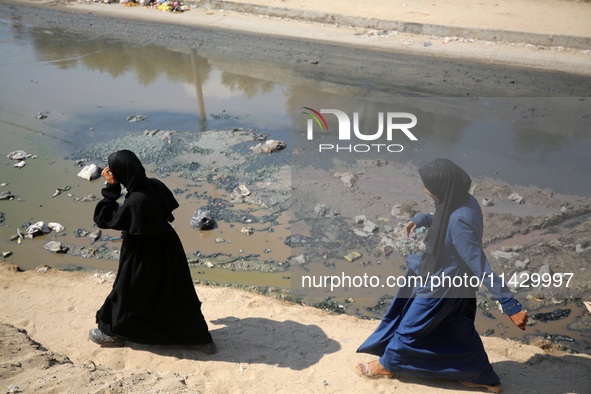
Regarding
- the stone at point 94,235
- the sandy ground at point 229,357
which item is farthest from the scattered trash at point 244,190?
the sandy ground at point 229,357

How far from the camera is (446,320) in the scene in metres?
2.78

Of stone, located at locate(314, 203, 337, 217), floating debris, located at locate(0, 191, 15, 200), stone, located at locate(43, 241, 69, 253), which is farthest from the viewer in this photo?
floating debris, located at locate(0, 191, 15, 200)

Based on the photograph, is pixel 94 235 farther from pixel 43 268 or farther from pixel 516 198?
pixel 516 198

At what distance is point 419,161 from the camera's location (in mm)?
6406

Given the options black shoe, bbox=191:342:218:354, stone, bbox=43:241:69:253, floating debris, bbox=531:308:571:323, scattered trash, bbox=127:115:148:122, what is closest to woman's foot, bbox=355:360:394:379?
black shoe, bbox=191:342:218:354

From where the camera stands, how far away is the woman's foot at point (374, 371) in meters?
3.01

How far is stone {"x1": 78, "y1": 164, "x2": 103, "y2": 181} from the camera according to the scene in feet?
19.7

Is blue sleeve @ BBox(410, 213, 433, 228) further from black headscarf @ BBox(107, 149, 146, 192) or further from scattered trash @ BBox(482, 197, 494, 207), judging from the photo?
scattered trash @ BBox(482, 197, 494, 207)

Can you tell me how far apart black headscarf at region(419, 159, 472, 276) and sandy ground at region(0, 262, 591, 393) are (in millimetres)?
1028

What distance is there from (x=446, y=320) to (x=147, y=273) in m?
1.92

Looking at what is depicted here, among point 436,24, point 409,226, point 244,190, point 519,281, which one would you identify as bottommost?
point 519,281

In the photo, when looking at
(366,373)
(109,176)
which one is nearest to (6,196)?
(109,176)

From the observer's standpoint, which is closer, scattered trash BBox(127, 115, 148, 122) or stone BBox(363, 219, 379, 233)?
stone BBox(363, 219, 379, 233)

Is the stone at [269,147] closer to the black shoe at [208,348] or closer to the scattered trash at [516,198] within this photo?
the scattered trash at [516,198]
